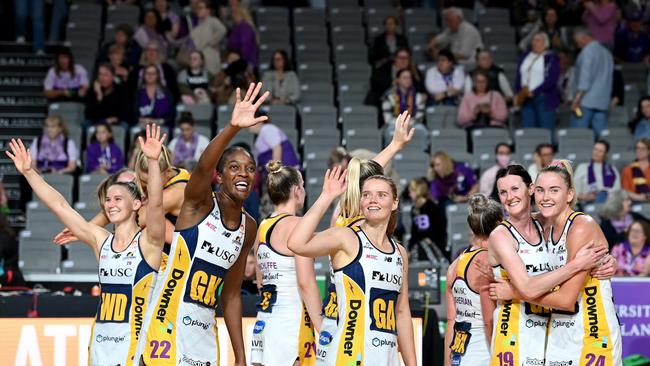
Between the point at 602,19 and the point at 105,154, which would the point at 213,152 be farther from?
the point at 602,19

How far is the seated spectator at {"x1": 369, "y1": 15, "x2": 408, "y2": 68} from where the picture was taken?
18.6 metres

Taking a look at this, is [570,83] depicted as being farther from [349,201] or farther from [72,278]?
[349,201]

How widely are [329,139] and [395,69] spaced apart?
6.51 ft

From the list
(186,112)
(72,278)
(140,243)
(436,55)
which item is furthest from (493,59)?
(140,243)

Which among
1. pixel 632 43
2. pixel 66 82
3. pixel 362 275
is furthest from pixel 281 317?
pixel 632 43

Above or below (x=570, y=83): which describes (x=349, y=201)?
below

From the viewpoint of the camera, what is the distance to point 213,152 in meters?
6.66

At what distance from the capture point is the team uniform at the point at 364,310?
7129mm

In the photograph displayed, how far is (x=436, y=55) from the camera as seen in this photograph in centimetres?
1878

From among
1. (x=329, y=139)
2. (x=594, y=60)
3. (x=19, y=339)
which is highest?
(x=594, y=60)

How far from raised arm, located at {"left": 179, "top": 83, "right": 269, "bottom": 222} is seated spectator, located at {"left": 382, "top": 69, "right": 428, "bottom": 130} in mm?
9978

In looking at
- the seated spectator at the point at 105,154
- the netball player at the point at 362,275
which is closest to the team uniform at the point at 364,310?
the netball player at the point at 362,275

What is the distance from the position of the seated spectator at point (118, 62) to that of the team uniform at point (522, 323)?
1062 cm

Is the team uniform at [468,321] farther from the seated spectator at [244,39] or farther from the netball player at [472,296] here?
the seated spectator at [244,39]
